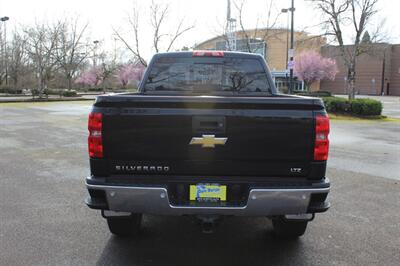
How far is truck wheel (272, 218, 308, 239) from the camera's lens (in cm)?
437

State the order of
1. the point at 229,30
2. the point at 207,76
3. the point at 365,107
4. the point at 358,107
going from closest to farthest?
the point at 207,76 → the point at 365,107 → the point at 358,107 → the point at 229,30

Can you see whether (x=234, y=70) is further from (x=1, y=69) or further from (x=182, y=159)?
(x=1, y=69)

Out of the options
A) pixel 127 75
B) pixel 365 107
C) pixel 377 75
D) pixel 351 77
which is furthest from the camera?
pixel 127 75

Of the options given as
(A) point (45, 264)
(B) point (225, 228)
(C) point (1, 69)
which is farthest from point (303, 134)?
(C) point (1, 69)

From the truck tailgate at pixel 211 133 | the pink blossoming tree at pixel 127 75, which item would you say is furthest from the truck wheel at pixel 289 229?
the pink blossoming tree at pixel 127 75

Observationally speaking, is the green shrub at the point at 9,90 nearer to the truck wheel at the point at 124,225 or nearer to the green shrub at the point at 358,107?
the green shrub at the point at 358,107

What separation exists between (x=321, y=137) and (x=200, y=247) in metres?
1.74

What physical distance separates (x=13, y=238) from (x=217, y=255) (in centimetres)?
224

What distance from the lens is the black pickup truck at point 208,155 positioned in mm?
3381

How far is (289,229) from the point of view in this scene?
4414 millimetres

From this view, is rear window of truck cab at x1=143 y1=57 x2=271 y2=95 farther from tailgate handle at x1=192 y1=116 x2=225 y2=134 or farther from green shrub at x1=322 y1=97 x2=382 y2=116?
green shrub at x1=322 y1=97 x2=382 y2=116

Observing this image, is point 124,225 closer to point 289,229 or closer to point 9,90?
point 289,229

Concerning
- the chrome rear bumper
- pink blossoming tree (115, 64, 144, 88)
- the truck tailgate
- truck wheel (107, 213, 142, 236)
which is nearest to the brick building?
pink blossoming tree (115, 64, 144, 88)

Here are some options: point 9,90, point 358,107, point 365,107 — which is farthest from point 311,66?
point 365,107
